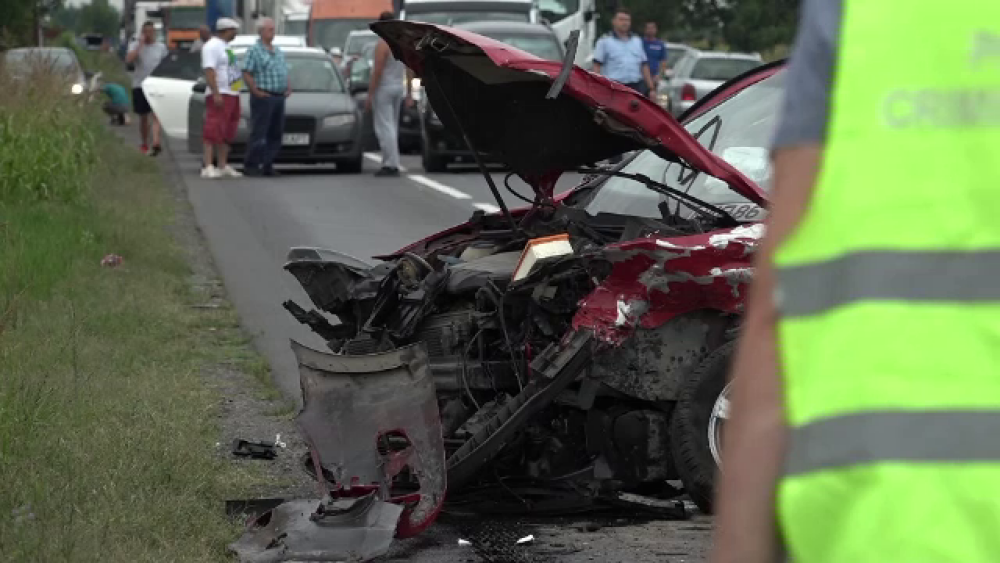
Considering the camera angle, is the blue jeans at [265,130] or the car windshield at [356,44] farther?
the car windshield at [356,44]

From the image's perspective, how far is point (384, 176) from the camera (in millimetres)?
21219

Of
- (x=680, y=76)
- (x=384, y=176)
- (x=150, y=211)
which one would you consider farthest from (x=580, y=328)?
(x=680, y=76)

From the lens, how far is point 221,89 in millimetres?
20406

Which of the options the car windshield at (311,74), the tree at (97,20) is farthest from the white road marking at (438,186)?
the tree at (97,20)

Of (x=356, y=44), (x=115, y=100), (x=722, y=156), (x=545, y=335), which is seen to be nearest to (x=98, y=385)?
(x=545, y=335)

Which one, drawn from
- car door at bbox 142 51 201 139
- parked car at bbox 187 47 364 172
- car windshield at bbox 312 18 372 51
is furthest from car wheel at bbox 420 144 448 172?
car windshield at bbox 312 18 372 51

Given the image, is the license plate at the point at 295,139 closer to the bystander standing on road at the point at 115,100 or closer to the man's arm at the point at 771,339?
the bystander standing on road at the point at 115,100

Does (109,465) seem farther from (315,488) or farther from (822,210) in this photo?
(822,210)

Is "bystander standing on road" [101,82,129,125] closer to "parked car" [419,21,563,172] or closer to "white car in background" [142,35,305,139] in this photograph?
"white car in background" [142,35,305,139]

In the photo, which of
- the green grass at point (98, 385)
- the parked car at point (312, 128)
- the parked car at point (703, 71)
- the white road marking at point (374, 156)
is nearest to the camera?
the green grass at point (98, 385)

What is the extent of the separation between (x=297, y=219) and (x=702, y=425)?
10.6 meters

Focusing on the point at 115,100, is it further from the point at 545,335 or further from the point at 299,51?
the point at 545,335

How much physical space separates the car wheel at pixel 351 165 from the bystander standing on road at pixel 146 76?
3.30 meters

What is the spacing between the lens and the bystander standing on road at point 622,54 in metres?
21.3
